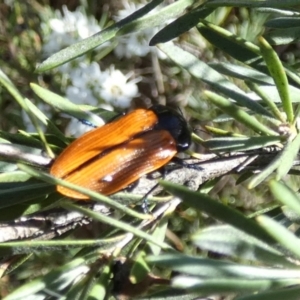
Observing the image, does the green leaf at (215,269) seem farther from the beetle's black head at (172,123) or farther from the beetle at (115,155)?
the beetle's black head at (172,123)

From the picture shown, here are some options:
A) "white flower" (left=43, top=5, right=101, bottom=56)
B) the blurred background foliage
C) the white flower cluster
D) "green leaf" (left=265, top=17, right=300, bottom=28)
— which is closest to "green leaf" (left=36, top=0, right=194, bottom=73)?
the blurred background foliage

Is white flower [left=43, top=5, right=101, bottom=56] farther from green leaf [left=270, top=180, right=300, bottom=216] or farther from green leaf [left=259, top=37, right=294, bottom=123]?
green leaf [left=270, top=180, right=300, bottom=216]

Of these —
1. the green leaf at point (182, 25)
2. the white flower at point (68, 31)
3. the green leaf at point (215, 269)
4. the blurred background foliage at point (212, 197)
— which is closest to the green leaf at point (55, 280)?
the blurred background foliage at point (212, 197)

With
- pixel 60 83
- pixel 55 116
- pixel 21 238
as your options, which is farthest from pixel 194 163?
pixel 55 116

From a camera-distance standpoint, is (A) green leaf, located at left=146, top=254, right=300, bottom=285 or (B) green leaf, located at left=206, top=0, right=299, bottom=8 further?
(B) green leaf, located at left=206, top=0, right=299, bottom=8

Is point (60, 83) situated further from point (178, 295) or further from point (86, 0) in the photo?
point (178, 295)
